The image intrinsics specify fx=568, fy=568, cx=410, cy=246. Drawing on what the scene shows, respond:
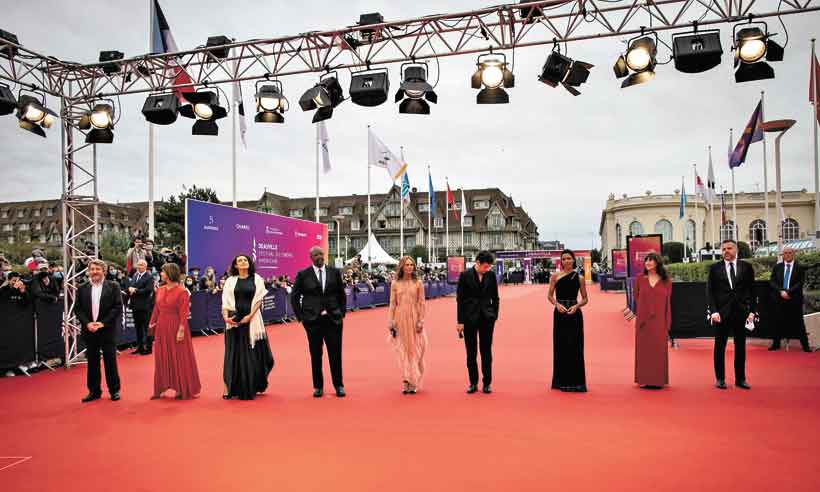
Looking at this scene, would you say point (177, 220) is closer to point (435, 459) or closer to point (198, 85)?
point (198, 85)

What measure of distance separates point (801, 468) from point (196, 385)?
6525 millimetres

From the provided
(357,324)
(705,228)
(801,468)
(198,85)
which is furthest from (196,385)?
(705,228)

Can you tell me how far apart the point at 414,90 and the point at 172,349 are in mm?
5598

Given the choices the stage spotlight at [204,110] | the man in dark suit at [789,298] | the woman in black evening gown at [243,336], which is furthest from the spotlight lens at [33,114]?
the man in dark suit at [789,298]

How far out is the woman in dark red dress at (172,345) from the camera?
7.29 meters

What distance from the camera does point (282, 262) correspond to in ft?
68.1

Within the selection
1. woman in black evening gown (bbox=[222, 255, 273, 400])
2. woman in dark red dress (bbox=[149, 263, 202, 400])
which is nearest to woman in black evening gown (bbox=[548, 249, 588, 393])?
woman in black evening gown (bbox=[222, 255, 273, 400])

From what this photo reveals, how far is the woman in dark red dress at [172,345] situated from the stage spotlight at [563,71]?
6.60 m

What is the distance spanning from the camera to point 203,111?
35.6ft

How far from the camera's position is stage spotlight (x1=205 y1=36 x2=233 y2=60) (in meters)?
9.96

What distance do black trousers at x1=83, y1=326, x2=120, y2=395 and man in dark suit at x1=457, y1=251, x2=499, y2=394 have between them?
4524 millimetres

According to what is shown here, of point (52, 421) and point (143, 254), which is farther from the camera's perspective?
point (143, 254)

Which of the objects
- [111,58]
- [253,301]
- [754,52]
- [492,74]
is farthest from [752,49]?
[111,58]

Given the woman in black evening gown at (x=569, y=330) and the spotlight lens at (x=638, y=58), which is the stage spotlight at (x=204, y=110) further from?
the spotlight lens at (x=638, y=58)
